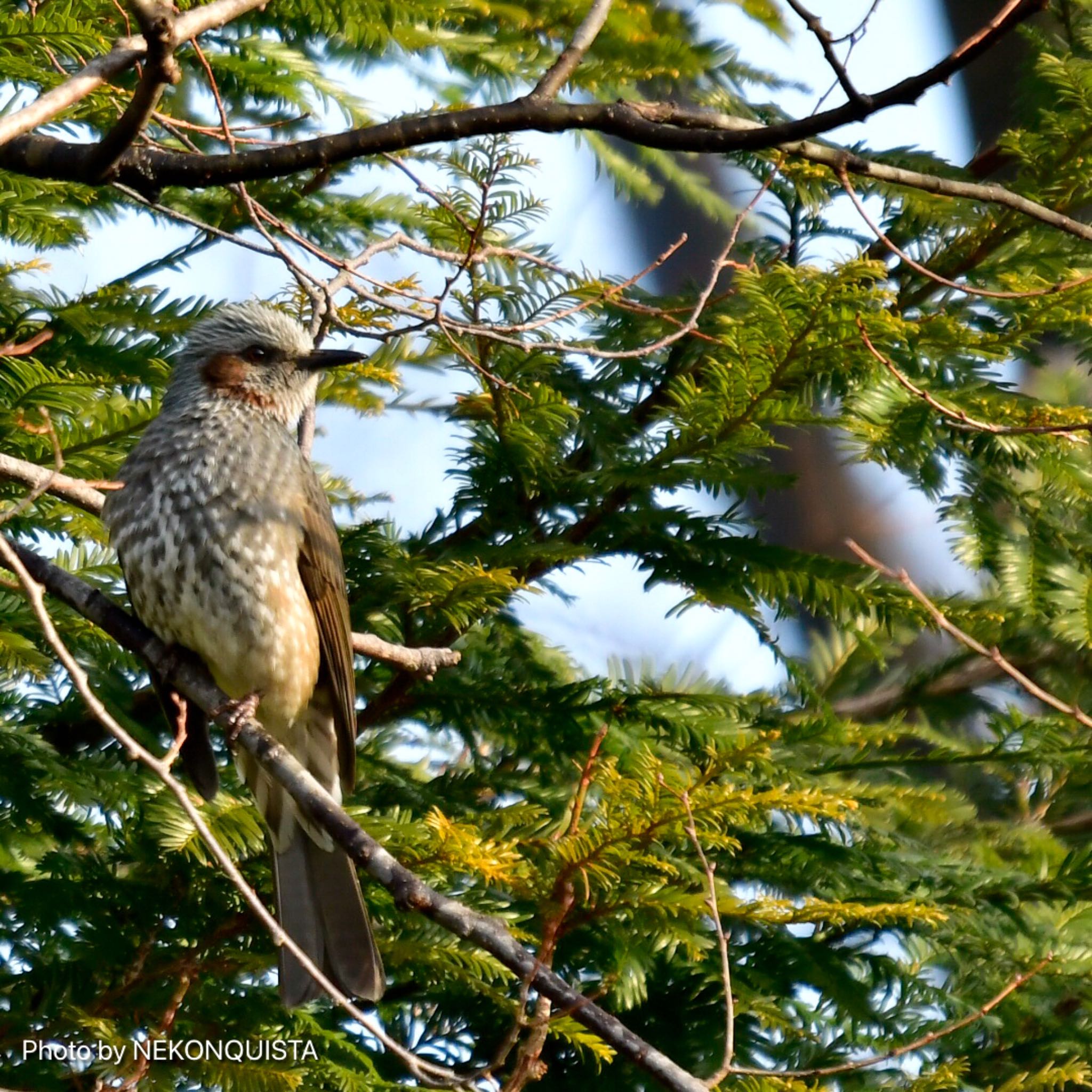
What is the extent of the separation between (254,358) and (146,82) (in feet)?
5.71

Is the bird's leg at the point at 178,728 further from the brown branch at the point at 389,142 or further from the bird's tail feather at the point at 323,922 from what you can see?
the brown branch at the point at 389,142

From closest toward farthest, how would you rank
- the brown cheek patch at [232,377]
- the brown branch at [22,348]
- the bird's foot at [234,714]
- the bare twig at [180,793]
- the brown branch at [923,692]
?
the bare twig at [180,793]
the brown branch at [22,348]
the bird's foot at [234,714]
the brown cheek patch at [232,377]
the brown branch at [923,692]

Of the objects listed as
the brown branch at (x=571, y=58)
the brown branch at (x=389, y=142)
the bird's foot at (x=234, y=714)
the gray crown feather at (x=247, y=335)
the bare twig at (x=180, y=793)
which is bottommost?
the bare twig at (x=180, y=793)

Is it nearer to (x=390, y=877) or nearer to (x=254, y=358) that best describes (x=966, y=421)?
(x=390, y=877)

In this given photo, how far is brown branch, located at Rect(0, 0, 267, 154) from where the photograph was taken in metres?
2.19

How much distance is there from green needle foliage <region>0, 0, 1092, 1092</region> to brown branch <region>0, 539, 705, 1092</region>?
16cm

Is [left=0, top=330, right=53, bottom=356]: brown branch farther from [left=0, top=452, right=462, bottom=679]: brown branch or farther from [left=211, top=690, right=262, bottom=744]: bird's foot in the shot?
[left=211, top=690, right=262, bottom=744]: bird's foot

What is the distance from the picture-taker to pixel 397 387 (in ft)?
12.1

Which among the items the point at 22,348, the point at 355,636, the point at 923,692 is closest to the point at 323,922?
the point at 355,636

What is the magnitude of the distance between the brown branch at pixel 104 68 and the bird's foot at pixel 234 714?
4.49ft

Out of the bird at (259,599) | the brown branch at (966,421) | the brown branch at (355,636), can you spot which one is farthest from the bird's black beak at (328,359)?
the brown branch at (966,421)

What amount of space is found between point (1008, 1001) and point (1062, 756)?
57 cm

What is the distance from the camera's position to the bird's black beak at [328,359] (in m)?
3.52

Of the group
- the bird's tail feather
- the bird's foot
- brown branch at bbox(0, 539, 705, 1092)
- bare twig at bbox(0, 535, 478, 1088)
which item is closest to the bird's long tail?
the bird's tail feather
